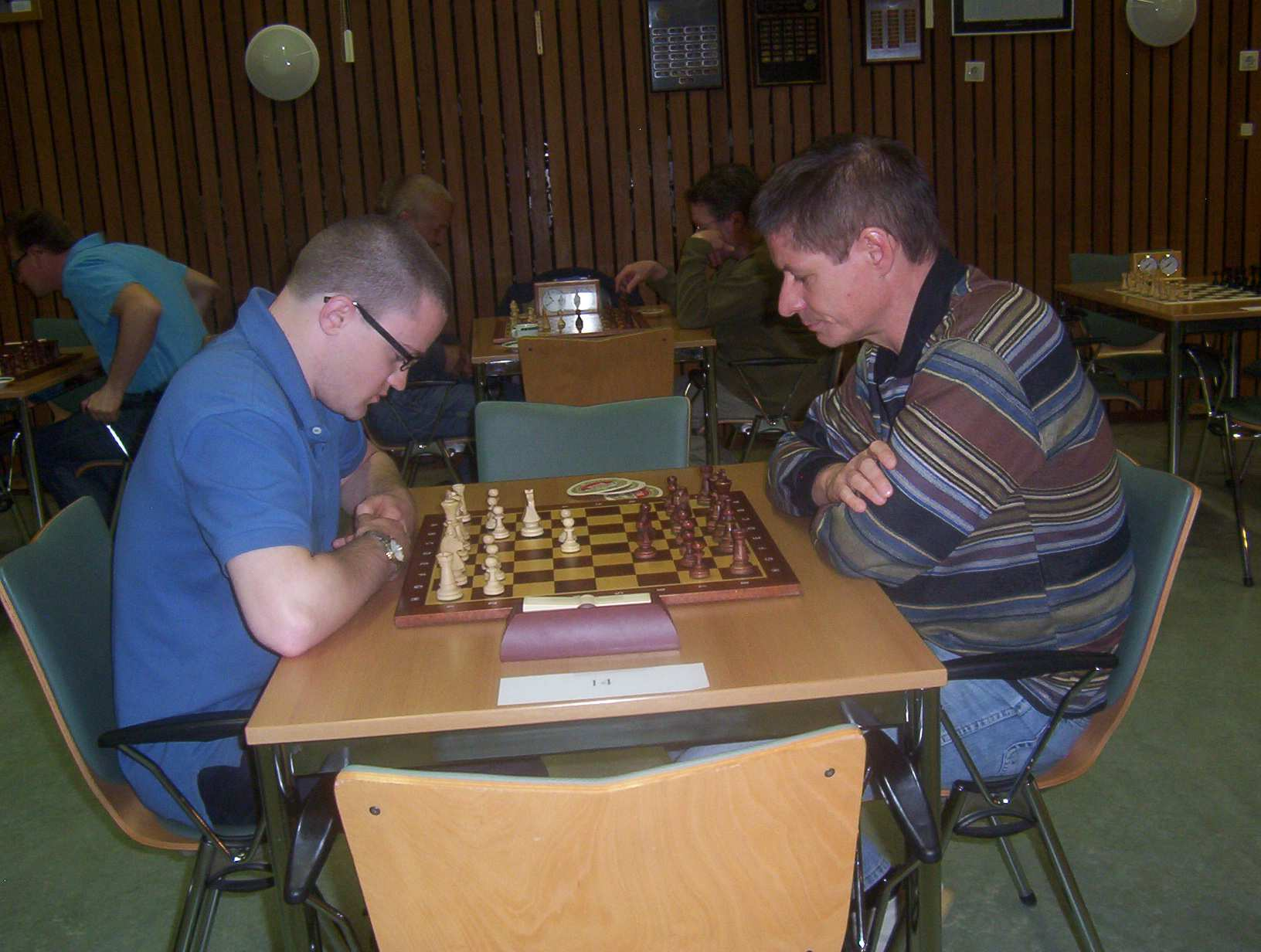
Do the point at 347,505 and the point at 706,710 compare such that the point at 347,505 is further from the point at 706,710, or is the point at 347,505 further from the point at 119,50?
the point at 119,50

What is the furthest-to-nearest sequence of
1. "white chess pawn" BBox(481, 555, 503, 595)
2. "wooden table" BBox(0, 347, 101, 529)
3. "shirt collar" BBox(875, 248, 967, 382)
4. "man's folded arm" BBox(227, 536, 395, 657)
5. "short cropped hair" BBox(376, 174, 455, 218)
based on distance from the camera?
"short cropped hair" BBox(376, 174, 455, 218) < "wooden table" BBox(0, 347, 101, 529) < "shirt collar" BBox(875, 248, 967, 382) < "white chess pawn" BBox(481, 555, 503, 595) < "man's folded arm" BBox(227, 536, 395, 657)

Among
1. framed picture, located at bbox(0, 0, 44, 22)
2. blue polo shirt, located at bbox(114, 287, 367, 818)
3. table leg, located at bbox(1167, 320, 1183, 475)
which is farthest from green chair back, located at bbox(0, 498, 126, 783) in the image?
framed picture, located at bbox(0, 0, 44, 22)

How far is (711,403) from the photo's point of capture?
460cm

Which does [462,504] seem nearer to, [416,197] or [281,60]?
[416,197]

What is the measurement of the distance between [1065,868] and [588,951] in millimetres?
1096

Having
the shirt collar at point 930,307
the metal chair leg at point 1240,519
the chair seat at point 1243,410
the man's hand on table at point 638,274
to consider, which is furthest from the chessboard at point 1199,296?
the shirt collar at point 930,307

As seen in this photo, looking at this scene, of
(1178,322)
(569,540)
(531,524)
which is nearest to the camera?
(569,540)

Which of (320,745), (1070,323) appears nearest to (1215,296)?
(1070,323)

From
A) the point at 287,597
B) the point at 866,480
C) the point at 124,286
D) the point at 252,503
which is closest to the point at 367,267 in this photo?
the point at 252,503

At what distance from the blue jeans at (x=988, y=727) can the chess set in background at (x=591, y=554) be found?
0.36 meters

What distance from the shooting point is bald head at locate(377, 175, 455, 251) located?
17.9 ft

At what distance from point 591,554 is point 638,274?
149 inches

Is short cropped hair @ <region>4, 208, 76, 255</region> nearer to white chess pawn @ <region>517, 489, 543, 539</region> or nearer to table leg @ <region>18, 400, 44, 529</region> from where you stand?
table leg @ <region>18, 400, 44, 529</region>

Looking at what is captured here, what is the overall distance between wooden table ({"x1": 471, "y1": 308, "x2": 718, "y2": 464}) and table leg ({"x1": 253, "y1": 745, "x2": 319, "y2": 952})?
9.63ft
